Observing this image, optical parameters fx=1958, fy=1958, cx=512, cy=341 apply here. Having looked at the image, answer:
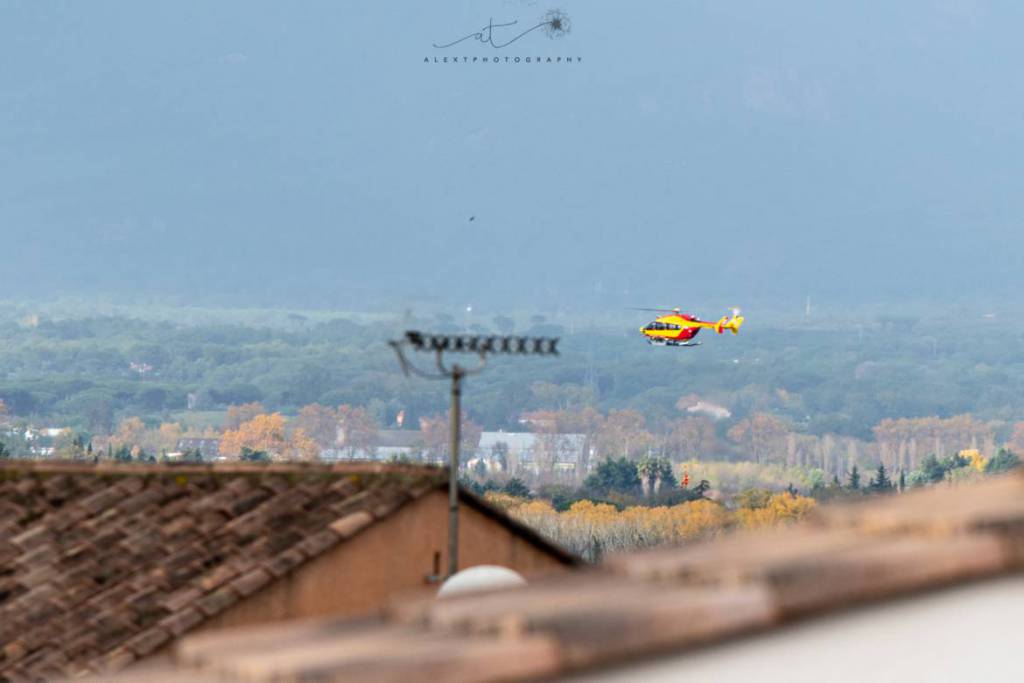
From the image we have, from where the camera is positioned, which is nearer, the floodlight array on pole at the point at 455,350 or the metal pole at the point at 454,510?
the metal pole at the point at 454,510

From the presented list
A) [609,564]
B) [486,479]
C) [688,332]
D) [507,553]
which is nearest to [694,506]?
[688,332]

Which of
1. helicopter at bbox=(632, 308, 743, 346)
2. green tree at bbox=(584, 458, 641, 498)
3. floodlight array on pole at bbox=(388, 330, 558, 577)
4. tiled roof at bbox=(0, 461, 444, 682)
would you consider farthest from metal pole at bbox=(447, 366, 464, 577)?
green tree at bbox=(584, 458, 641, 498)

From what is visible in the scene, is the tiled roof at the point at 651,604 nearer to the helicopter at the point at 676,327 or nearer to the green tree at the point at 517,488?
the helicopter at the point at 676,327

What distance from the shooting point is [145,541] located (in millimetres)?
18734

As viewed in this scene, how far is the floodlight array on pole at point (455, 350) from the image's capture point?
18.2 meters

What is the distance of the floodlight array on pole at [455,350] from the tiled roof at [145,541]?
0.38m

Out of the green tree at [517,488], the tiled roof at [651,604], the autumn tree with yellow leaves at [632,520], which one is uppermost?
the green tree at [517,488]

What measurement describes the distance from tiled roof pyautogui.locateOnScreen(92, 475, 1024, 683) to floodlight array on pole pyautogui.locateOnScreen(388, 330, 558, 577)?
43.7 feet

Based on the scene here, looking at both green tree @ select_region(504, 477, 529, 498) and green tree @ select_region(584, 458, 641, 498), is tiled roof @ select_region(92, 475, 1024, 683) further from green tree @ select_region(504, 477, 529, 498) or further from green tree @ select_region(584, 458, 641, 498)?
green tree @ select_region(584, 458, 641, 498)

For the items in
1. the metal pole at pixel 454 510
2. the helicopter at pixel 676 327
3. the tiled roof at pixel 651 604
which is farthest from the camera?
the helicopter at pixel 676 327

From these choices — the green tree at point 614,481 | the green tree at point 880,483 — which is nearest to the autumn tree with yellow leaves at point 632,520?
the green tree at point 880,483

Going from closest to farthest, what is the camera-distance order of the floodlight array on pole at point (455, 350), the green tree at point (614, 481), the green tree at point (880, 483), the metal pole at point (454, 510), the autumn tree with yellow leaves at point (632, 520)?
the metal pole at point (454, 510) < the floodlight array on pole at point (455, 350) < the autumn tree with yellow leaves at point (632, 520) < the green tree at point (880, 483) < the green tree at point (614, 481)

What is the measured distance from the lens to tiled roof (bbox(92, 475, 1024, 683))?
3.80m

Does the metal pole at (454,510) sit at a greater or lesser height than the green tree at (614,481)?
lesser
